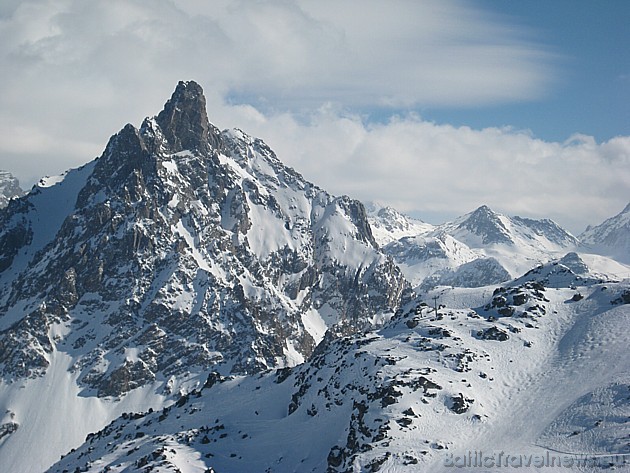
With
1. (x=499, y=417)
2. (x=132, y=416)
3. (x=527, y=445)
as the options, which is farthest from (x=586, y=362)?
(x=132, y=416)

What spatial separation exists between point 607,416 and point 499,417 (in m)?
13.1

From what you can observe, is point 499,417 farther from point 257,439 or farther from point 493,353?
point 257,439

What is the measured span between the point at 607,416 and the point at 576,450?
27.1ft

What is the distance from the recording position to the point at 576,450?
69625 mm

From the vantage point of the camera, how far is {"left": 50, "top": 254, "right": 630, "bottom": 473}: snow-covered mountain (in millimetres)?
72750

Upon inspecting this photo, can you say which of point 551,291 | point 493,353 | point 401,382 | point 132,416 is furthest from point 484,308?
point 132,416

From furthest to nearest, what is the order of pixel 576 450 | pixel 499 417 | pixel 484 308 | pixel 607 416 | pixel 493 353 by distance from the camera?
pixel 484 308
pixel 493 353
pixel 499 417
pixel 607 416
pixel 576 450

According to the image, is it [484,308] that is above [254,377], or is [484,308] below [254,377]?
above

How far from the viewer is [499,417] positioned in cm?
8225

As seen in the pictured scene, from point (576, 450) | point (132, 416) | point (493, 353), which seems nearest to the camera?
point (576, 450)

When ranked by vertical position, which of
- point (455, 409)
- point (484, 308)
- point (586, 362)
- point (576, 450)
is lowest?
point (576, 450)

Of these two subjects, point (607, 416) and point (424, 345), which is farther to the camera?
point (424, 345)

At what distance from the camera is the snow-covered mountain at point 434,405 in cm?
7275

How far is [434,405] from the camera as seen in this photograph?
82.8 meters
